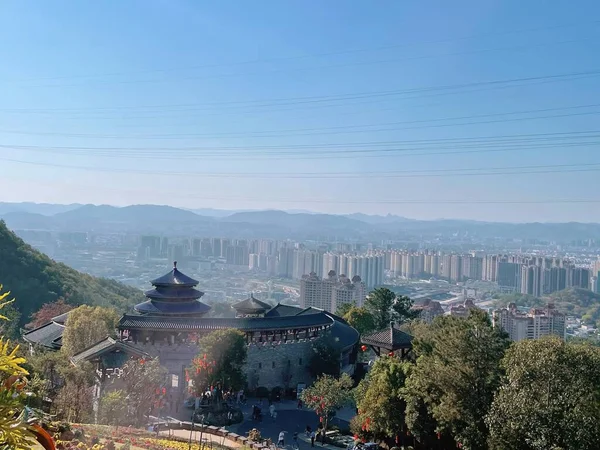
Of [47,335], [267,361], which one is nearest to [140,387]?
[267,361]

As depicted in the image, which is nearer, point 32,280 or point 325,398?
point 325,398

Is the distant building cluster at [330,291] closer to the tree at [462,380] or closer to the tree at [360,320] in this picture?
the tree at [360,320]

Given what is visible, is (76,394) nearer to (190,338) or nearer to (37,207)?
(190,338)

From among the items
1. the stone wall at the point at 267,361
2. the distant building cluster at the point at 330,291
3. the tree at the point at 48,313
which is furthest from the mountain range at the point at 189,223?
the stone wall at the point at 267,361

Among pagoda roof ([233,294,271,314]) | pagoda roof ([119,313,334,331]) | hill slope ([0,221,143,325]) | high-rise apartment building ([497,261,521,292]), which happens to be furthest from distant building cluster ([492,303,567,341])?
high-rise apartment building ([497,261,521,292])

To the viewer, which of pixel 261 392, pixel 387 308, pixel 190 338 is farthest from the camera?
pixel 387 308

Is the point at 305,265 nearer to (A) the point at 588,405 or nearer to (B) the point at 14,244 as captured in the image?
(B) the point at 14,244

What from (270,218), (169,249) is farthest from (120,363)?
(270,218)

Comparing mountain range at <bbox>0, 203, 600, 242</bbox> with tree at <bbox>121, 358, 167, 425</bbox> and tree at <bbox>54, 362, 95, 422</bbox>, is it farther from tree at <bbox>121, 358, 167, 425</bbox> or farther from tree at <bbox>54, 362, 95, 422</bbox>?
A: tree at <bbox>121, 358, 167, 425</bbox>
